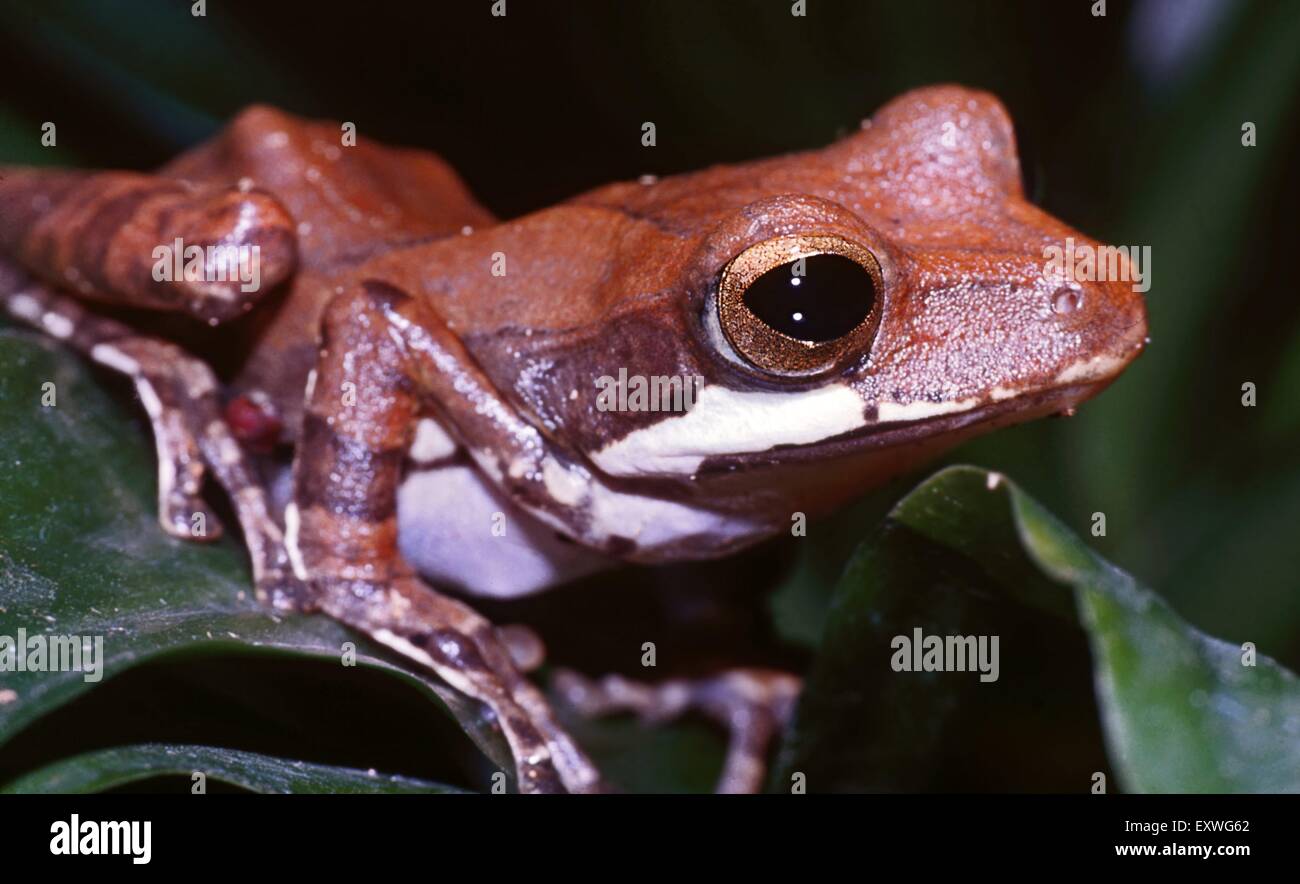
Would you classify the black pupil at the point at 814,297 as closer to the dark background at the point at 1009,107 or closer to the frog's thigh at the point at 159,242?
the dark background at the point at 1009,107

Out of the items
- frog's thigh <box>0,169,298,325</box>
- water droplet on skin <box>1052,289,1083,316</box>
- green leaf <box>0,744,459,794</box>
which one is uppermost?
frog's thigh <box>0,169,298,325</box>

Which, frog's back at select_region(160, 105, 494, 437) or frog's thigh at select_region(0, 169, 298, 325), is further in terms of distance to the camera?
frog's back at select_region(160, 105, 494, 437)

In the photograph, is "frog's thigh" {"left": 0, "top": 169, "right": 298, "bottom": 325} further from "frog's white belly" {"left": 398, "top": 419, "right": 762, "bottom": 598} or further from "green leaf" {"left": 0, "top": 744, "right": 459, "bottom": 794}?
"green leaf" {"left": 0, "top": 744, "right": 459, "bottom": 794}

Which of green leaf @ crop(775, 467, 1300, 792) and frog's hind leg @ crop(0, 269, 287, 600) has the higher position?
frog's hind leg @ crop(0, 269, 287, 600)

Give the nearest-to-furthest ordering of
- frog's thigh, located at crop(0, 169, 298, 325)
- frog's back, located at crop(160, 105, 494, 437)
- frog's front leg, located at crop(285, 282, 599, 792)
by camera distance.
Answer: frog's front leg, located at crop(285, 282, 599, 792) < frog's thigh, located at crop(0, 169, 298, 325) < frog's back, located at crop(160, 105, 494, 437)

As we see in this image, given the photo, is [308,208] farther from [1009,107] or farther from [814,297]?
[1009,107]

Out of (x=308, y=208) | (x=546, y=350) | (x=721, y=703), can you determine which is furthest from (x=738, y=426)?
(x=308, y=208)

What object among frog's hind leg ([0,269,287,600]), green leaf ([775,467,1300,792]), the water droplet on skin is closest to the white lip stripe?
green leaf ([775,467,1300,792])
